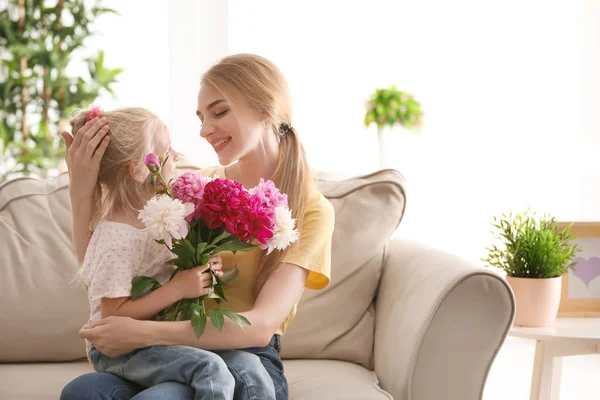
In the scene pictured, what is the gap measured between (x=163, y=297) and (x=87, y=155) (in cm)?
35

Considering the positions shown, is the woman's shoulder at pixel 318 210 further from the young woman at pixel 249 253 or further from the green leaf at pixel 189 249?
the green leaf at pixel 189 249

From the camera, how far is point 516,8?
4535 mm

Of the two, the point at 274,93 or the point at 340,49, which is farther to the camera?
the point at 340,49

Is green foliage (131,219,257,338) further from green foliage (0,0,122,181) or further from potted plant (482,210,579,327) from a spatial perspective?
green foliage (0,0,122,181)

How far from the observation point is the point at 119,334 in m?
1.43

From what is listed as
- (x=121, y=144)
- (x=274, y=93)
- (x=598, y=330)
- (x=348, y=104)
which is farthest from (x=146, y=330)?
(x=348, y=104)

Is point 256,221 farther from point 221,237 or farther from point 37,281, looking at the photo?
point 37,281

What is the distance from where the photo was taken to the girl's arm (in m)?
1.42

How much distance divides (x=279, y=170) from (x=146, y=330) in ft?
1.79

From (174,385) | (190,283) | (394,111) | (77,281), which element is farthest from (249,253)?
(394,111)

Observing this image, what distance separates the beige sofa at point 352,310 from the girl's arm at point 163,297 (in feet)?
1.14

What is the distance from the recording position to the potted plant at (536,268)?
192 centimetres

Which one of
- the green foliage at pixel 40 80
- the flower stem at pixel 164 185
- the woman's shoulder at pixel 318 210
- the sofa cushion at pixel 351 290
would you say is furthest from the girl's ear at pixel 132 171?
the green foliage at pixel 40 80

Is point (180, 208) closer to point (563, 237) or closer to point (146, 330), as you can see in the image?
point (146, 330)
